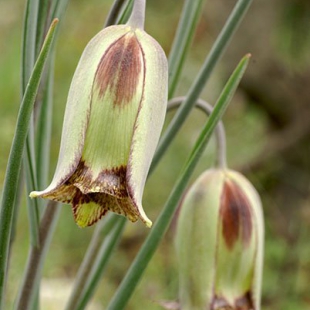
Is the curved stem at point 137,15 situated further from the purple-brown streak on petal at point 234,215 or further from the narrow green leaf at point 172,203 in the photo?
the purple-brown streak on petal at point 234,215

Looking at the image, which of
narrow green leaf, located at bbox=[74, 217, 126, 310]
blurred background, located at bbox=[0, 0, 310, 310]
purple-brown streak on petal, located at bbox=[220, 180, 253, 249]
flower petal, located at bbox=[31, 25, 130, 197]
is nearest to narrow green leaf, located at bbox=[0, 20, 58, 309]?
flower petal, located at bbox=[31, 25, 130, 197]

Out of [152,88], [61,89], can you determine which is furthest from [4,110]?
[152,88]

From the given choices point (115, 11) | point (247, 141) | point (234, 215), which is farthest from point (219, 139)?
point (247, 141)

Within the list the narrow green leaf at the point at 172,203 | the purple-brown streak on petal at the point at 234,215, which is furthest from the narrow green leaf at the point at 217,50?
the purple-brown streak on petal at the point at 234,215

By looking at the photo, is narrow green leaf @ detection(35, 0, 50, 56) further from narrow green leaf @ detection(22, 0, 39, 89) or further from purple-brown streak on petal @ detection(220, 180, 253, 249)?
purple-brown streak on petal @ detection(220, 180, 253, 249)

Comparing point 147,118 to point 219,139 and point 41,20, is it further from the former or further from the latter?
point 219,139

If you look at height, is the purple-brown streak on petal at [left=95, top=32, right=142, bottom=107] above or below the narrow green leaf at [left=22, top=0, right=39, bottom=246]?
above
